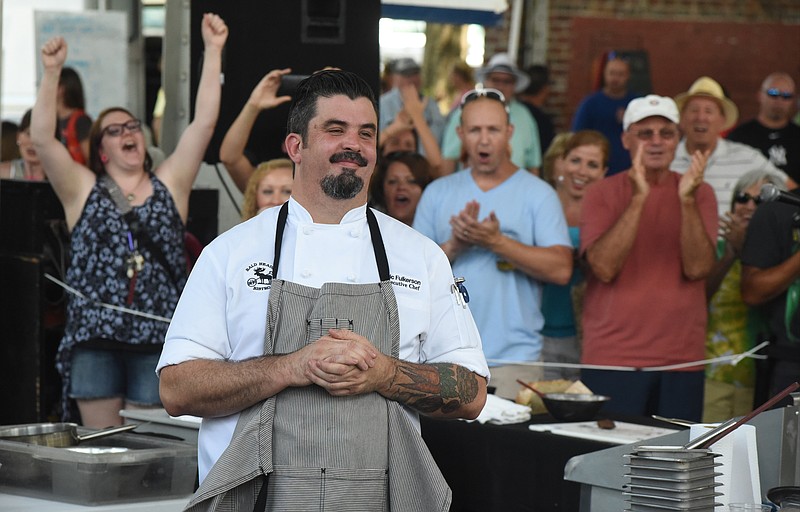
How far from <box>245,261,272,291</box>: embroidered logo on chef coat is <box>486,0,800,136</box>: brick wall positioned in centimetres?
848

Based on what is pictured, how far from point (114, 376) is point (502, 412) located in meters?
1.72

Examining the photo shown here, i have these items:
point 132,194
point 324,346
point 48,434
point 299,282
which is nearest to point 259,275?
point 299,282

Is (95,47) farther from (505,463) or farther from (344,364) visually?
(344,364)

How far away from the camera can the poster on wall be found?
289 inches

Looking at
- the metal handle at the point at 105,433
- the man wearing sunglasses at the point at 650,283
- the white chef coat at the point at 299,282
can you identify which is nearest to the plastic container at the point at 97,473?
the metal handle at the point at 105,433

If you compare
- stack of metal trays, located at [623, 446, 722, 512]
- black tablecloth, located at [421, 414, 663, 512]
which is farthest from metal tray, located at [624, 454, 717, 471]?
black tablecloth, located at [421, 414, 663, 512]

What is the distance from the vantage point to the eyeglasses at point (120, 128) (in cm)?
530

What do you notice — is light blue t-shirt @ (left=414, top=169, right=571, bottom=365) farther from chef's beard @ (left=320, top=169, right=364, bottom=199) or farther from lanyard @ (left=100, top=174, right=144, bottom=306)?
chef's beard @ (left=320, top=169, right=364, bottom=199)

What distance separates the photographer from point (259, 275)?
276cm

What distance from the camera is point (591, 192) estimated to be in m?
5.45

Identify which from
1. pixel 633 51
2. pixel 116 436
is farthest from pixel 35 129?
pixel 633 51

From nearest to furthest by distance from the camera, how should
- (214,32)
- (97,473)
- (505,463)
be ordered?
1. (97,473)
2. (505,463)
3. (214,32)

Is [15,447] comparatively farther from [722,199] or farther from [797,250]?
[722,199]

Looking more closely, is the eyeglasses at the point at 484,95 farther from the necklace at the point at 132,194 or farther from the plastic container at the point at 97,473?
the plastic container at the point at 97,473
